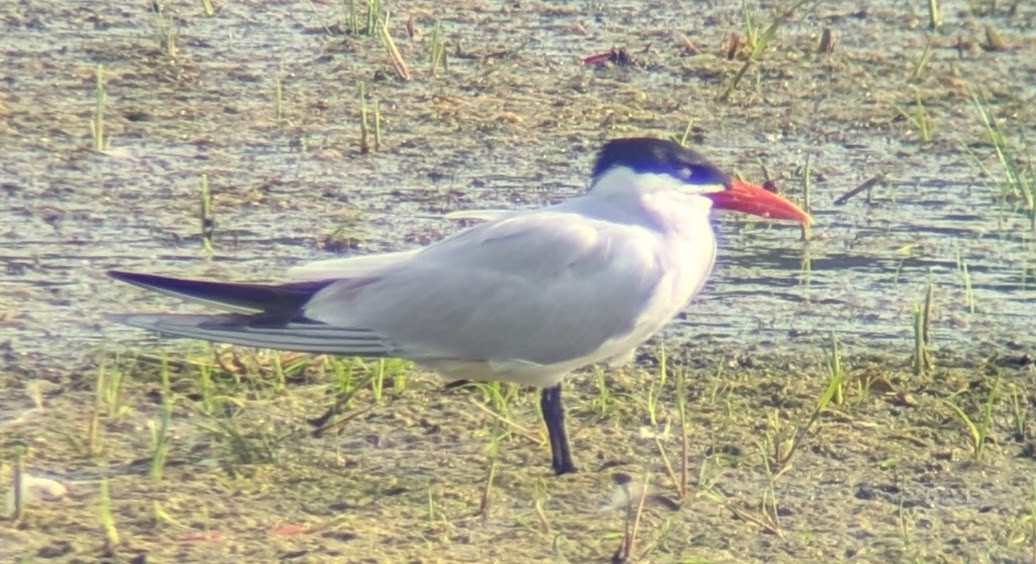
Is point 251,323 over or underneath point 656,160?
underneath

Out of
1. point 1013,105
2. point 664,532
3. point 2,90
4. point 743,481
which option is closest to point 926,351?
point 743,481

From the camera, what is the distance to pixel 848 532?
4.47 meters

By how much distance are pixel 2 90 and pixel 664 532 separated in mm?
4435

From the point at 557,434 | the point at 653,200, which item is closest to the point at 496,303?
the point at 557,434

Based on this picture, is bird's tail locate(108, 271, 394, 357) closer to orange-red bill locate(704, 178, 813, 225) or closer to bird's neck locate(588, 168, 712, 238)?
bird's neck locate(588, 168, 712, 238)

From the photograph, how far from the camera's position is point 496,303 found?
496 centimetres

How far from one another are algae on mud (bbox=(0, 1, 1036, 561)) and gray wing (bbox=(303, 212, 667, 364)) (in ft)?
0.75

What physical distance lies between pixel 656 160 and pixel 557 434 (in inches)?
30.1

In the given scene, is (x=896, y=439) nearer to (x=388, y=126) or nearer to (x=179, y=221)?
(x=179, y=221)

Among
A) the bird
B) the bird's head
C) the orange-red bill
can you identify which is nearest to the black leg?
the bird

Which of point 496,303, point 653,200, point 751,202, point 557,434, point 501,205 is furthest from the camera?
point 501,205

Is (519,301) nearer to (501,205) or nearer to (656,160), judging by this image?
(656,160)

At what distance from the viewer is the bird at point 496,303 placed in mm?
4867

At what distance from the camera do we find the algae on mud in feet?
14.7
